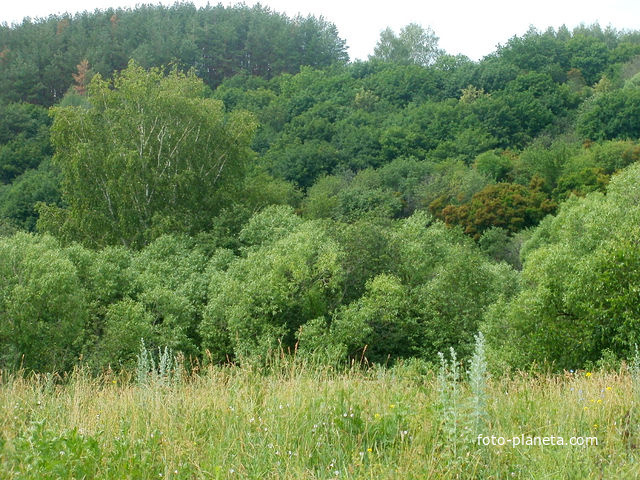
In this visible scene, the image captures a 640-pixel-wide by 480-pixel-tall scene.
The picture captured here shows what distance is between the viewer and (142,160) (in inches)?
1422

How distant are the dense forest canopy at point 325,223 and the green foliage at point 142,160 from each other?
0.38 ft

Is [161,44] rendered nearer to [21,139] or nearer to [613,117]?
[21,139]

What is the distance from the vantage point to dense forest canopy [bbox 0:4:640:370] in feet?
63.7

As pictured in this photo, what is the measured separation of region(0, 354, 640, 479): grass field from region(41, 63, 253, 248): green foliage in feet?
99.4

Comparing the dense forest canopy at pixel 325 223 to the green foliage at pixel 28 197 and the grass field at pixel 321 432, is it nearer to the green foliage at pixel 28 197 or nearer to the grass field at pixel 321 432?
the green foliage at pixel 28 197

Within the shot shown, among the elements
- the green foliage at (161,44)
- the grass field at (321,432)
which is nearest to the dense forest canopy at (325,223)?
the grass field at (321,432)

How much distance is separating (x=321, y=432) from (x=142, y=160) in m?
33.6

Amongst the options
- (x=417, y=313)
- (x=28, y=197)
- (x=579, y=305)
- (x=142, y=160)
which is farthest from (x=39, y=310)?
(x=28, y=197)

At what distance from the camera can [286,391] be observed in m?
5.29

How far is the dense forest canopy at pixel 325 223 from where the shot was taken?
63.7 ft

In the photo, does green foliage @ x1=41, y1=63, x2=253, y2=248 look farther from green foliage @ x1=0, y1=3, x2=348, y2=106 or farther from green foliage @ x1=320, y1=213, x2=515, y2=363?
green foliage @ x1=0, y1=3, x2=348, y2=106

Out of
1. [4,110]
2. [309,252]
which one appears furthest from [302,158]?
[309,252]

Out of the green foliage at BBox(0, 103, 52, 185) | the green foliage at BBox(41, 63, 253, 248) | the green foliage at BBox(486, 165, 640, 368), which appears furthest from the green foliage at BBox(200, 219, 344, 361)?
the green foliage at BBox(0, 103, 52, 185)

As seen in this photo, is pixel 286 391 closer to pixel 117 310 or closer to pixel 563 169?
pixel 117 310
